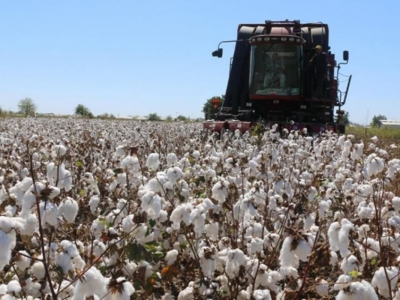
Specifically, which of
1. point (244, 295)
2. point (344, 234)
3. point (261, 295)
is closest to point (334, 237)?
point (344, 234)

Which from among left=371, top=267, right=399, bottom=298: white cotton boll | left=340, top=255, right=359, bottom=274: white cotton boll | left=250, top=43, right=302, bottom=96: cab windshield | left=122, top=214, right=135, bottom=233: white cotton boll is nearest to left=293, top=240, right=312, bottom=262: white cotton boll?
left=371, top=267, right=399, bottom=298: white cotton boll

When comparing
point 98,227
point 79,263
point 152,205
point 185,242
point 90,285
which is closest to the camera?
point 90,285

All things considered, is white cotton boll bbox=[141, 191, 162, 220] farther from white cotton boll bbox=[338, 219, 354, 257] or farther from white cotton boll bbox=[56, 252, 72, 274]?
white cotton boll bbox=[338, 219, 354, 257]

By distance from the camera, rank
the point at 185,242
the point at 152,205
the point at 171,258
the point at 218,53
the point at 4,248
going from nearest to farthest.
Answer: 1. the point at 4,248
2. the point at 152,205
3. the point at 171,258
4. the point at 185,242
5. the point at 218,53

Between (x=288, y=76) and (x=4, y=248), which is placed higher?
(x=288, y=76)

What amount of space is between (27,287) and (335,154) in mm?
6608

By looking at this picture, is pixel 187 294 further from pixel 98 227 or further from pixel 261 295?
pixel 98 227

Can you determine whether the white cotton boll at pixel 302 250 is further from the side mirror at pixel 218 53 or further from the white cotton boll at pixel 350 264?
the side mirror at pixel 218 53

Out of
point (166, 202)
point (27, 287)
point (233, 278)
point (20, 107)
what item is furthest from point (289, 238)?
point (20, 107)

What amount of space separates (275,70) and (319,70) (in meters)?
1.21

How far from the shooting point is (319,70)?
53.3 ft

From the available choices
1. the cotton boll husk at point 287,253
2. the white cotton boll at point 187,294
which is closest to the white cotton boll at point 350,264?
the cotton boll husk at point 287,253

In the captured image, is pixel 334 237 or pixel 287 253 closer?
pixel 287 253

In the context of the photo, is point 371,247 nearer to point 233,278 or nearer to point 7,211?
point 233,278
